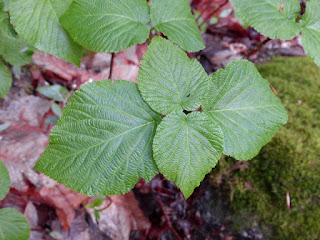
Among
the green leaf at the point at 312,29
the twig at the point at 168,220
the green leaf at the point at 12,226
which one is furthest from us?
the twig at the point at 168,220

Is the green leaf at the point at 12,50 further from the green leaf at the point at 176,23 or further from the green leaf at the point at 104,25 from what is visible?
the green leaf at the point at 176,23

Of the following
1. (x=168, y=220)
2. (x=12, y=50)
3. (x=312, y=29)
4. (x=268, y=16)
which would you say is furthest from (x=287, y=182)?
(x=12, y=50)

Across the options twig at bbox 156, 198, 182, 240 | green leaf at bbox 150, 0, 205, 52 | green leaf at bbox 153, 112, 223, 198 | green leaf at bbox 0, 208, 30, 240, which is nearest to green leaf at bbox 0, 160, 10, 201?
green leaf at bbox 0, 208, 30, 240

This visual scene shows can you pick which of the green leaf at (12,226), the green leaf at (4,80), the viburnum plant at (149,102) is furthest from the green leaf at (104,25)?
the green leaf at (12,226)

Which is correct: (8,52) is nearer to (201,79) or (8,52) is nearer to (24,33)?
(24,33)

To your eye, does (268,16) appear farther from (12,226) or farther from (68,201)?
(68,201)

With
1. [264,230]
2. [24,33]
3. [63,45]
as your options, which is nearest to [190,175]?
[63,45]
